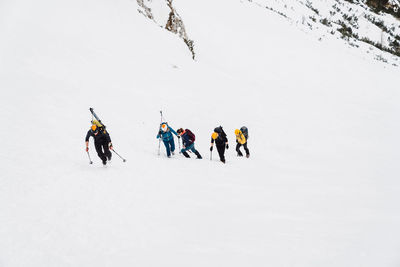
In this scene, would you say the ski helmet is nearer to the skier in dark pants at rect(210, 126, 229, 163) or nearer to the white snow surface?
the white snow surface

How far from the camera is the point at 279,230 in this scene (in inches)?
187

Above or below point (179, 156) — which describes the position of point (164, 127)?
above

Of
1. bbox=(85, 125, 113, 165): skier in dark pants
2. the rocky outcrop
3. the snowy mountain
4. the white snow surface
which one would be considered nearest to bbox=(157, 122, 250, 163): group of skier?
the white snow surface

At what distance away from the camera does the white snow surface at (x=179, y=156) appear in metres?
4.23

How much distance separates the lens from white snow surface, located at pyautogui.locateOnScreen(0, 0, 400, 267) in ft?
13.9

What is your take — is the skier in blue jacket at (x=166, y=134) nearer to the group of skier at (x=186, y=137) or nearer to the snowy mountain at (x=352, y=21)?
the group of skier at (x=186, y=137)

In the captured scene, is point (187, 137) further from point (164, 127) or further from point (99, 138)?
point (99, 138)

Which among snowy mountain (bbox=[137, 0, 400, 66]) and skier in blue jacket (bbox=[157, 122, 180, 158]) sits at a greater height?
snowy mountain (bbox=[137, 0, 400, 66])

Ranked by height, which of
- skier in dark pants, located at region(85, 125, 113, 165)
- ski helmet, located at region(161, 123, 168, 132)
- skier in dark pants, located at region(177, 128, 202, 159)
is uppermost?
ski helmet, located at region(161, 123, 168, 132)

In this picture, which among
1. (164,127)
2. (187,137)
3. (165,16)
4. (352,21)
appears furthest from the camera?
(352,21)

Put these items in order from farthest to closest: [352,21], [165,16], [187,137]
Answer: [352,21]
[165,16]
[187,137]

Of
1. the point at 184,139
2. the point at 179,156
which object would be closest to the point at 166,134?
the point at 184,139

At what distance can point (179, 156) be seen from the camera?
9586 mm

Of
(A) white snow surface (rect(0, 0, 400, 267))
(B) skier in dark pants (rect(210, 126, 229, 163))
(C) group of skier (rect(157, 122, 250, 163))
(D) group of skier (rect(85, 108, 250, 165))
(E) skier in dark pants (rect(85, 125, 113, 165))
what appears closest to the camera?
(A) white snow surface (rect(0, 0, 400, 267))
